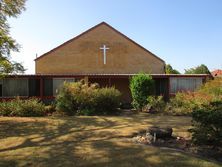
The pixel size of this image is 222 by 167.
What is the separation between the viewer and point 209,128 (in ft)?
29.3

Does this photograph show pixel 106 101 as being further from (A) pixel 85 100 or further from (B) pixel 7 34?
(B) pixel 7 34

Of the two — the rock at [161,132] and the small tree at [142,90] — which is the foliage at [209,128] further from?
the small tree at [142,90]

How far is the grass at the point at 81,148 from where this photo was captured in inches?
304

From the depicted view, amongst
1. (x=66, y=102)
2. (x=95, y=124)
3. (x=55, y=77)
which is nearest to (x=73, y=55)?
(x=55, y=77)

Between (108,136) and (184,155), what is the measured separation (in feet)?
12.6

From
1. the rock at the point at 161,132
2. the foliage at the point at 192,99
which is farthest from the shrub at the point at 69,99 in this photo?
the rock at the point at 161,132

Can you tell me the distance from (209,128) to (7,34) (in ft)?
42.7

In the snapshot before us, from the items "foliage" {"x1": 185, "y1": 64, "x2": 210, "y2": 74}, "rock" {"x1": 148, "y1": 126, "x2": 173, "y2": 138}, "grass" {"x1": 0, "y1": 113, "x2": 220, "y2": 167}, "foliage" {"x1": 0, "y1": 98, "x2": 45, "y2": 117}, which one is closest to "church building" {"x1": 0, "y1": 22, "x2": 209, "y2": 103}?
"foliage" {"x1": 0, "y1": 98, "x2": 45, "y2": 117}

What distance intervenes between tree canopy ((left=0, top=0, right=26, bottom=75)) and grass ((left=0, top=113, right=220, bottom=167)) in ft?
14.5

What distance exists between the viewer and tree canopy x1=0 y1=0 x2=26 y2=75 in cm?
1688

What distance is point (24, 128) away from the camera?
13.5m

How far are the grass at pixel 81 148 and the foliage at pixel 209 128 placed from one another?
0.99 m

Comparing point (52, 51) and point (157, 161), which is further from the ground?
point (52, 51)

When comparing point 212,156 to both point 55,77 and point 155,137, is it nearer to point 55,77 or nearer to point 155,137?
point 155,137
